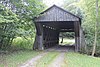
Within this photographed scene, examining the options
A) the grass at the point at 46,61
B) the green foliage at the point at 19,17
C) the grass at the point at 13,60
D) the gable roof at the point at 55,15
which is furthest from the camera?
the gable roof at the point at 55,15

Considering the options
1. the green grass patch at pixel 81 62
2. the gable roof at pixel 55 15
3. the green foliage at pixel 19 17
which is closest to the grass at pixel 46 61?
the green grass patch at pixel 81 62

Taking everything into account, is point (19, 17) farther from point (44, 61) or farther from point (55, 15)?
point (44, 61)

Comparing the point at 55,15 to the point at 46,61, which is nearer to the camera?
the point at 46,61

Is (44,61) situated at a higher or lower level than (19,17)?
lower

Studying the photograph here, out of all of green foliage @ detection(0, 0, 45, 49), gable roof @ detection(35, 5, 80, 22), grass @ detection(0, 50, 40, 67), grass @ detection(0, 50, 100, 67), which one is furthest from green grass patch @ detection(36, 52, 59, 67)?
gable roof @ detection(35, 5, 80, 22)

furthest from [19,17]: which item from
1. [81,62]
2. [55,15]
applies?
[81,62]

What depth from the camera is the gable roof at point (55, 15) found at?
14136 millimetres

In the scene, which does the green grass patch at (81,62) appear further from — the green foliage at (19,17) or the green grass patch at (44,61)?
the green foliage at (19,17)

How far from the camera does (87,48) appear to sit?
52.2 ft

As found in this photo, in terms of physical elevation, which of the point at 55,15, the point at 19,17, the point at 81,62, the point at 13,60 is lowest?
the point at 81,62

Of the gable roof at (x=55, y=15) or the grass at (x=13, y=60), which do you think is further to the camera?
the gable roof at (x=55, y=15)

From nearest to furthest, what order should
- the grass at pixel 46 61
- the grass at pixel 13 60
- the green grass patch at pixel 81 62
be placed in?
the grass at pixel 13 60
the grass at pixel 46 61
the green grass patch at pixel 81 62

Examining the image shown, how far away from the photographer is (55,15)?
46.9ft

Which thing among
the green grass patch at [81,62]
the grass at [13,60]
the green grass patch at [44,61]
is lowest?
the green grass patch at [81,62]
